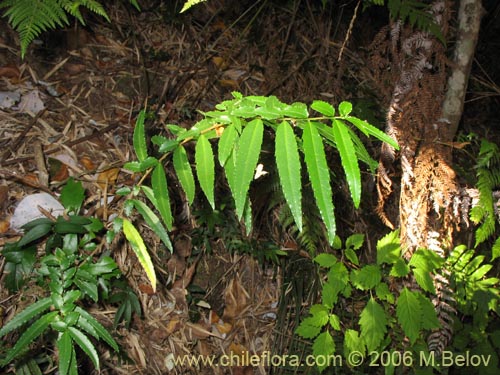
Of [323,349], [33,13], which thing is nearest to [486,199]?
[323,349]

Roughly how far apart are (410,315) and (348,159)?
3.99 ft

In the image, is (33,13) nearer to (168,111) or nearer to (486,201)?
(168,111)

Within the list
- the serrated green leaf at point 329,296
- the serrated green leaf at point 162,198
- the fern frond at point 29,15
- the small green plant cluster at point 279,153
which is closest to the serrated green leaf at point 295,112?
the small green plant cluster at point 279,153

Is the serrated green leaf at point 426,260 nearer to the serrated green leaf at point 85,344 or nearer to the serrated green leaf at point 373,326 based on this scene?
the serrated green leaf at point 373,326

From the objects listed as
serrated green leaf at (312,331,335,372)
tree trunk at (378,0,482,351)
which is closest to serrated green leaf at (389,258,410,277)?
tree trunk at (378,0,482,351)

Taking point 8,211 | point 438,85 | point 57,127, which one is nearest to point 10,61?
point 57,127

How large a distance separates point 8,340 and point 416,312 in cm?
182

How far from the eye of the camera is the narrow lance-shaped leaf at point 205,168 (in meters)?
1.23

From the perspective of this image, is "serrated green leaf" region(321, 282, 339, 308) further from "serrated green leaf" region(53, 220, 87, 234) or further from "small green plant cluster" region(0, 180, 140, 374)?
"serrated green leaf" region(53, 220, 87, 234)

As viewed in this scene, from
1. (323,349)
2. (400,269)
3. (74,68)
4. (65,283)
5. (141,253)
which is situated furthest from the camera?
(74,68)

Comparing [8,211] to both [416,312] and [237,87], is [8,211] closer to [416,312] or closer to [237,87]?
[237,87]

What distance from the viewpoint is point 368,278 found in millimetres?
2146

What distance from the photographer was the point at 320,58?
10.4 ft

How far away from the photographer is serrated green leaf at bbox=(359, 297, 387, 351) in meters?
2.04
